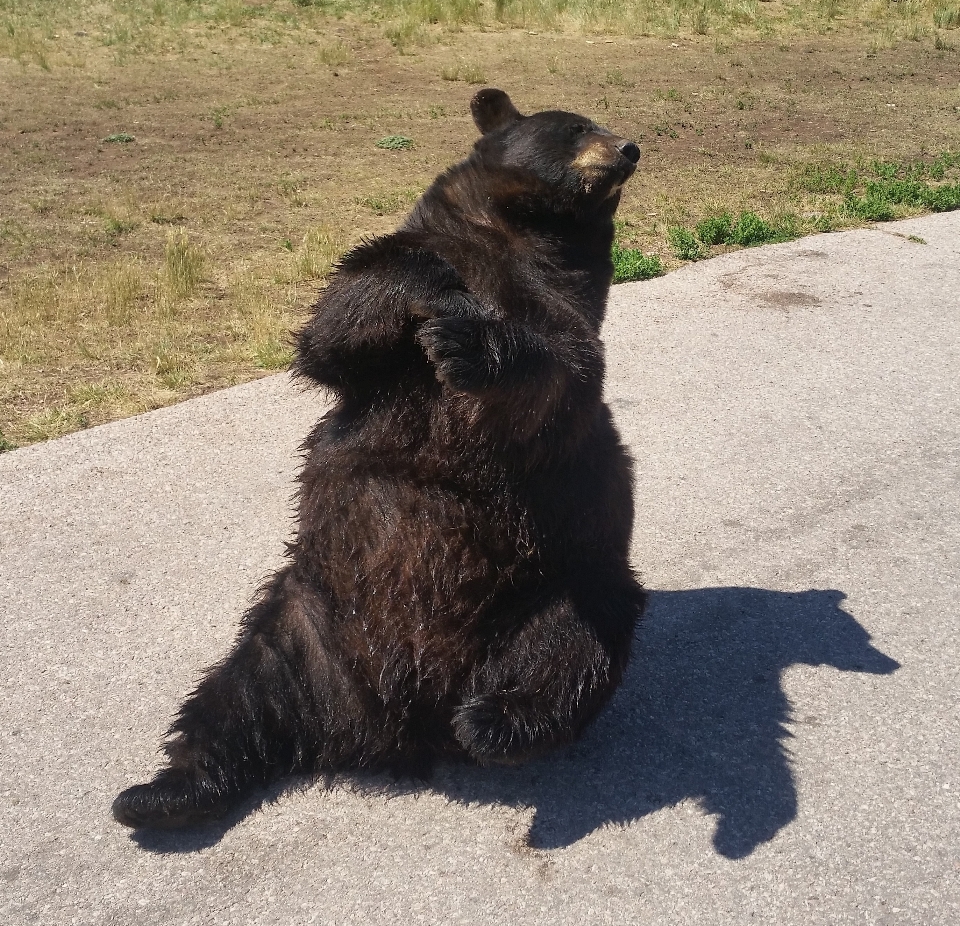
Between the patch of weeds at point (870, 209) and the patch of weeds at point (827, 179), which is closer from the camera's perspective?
the patch of weeds at point (870, 209)

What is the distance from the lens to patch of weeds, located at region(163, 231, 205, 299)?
8047mm

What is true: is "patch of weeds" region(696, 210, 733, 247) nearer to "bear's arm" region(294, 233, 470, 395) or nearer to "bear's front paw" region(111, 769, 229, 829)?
"bear's arm" region(294, 233, 470, 395)

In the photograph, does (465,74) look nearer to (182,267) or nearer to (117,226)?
(117,226)

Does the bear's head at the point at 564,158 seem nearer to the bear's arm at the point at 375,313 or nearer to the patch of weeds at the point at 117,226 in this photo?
the bear's arm at the point at 375,313

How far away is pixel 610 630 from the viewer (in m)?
3.14

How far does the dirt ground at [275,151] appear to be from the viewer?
7.05m

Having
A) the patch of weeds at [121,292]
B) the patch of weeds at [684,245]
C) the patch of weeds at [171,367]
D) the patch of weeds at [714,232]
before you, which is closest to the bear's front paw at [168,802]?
the patch of weeds at [171,367]

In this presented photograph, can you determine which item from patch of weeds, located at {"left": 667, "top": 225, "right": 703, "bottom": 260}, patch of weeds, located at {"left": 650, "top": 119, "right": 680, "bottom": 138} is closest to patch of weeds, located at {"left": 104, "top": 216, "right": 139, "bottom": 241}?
patch of weeds, located at {"left": 667, "top": 225, "right": 703, "bottom": 260}

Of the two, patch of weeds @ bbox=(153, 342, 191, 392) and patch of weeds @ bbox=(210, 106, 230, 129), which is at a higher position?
patch of weeds @ bbox=(210, 106, 230, 129)

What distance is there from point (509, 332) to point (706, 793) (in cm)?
149

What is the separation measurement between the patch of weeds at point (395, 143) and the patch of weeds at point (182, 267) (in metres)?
4.85

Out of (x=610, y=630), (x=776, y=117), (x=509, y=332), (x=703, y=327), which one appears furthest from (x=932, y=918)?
(x=776, y=117)

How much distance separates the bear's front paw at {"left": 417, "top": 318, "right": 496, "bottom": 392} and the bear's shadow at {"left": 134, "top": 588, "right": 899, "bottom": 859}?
1.25 meters

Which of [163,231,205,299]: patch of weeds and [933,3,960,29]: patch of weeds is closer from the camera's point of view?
[163,231,205,299]: patch of weeds
